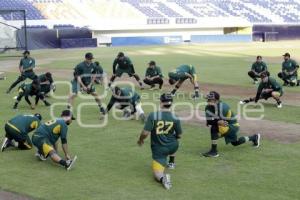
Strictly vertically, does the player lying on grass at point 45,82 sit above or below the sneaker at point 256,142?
above

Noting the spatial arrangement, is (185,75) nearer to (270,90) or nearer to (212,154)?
(270,90)

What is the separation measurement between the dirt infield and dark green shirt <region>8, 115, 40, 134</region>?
4823mm

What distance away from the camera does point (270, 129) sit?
527 inches

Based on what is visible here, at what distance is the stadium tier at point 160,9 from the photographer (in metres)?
60.6

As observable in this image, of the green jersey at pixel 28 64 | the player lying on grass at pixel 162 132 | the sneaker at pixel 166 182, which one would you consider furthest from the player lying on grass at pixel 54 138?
the green jersey at pixel 28 64

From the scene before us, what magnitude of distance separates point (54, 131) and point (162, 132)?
2.22m

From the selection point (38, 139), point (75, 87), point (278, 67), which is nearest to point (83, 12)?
point (278, 67)

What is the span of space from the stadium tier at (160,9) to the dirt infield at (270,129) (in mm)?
45827

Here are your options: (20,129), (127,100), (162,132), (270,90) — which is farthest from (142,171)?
(270,90)

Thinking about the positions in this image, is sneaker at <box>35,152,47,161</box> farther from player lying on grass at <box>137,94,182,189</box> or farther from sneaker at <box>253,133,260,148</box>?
sneaker at <box>253,133,260,148</box>

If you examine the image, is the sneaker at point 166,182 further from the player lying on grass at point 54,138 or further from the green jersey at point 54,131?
the green jersey at point 54,131

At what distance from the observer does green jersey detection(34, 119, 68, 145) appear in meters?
9.84

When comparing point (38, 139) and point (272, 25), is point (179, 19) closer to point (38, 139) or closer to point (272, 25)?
point (272, 25)

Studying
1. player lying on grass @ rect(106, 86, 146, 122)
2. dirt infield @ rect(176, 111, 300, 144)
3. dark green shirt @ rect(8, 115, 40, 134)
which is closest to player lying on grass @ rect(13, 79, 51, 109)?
player lying on grass @ rect(106, 86, 146, 122)
